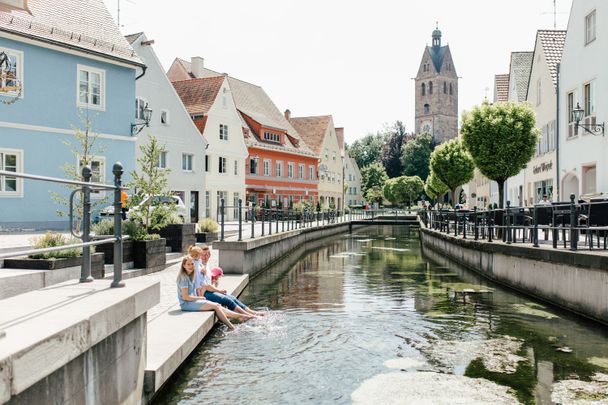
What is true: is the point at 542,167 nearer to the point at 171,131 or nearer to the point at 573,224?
the point at 171,131

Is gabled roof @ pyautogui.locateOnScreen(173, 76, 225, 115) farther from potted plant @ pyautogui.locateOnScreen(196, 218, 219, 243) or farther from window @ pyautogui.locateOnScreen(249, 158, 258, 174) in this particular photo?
potted plant @ pyautogui.locateOnScreen(196, 218, 219, 243)

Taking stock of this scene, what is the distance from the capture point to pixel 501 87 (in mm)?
47469

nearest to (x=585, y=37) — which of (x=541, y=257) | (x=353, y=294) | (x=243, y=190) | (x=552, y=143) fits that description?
(x=552, y=143)

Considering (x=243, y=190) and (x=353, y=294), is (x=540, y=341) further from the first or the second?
(x=243, y=190)

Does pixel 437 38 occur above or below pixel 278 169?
above

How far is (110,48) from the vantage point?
1016 inches

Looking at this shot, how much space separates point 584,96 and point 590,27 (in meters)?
2.73

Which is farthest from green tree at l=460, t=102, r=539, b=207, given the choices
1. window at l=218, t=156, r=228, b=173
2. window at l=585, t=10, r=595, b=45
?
window at l=218, t=156, r=228, b=173

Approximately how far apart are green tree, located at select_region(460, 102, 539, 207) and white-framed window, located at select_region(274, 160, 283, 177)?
3489cm

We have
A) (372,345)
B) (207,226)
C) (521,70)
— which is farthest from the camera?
(521,70)

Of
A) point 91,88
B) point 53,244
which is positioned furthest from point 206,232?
point 53,244

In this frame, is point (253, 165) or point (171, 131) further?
point (253, 165)

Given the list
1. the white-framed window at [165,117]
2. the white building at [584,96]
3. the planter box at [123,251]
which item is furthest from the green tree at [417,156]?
the planter box at [123,251]

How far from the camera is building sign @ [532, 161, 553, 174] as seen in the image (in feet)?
98.1
